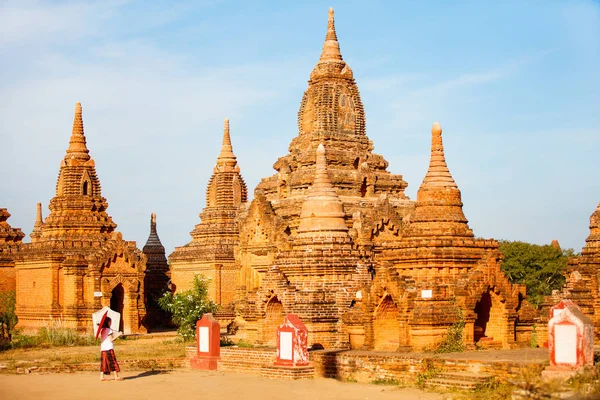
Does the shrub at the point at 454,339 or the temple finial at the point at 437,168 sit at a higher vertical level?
the temple finial at the point at 437,168

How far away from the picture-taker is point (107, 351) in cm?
2553

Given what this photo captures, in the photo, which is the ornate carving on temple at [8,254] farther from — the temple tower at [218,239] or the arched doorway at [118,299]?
the temple tower at [218,239]

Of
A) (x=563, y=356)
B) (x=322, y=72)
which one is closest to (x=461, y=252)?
(x=563, y=356)

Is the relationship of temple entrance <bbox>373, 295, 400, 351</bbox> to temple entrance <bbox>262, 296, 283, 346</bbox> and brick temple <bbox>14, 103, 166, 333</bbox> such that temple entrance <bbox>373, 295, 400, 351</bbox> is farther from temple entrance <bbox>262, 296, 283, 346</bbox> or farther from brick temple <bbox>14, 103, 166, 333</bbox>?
brick temple <bbox>14, 103, 166, 333</bbox>

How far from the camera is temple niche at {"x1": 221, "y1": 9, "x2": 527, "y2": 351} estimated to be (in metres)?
27.1

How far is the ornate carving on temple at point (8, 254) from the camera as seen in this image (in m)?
48.8

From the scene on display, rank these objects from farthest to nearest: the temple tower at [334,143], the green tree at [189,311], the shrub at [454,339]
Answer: the temple tower at [334,143] < the green tree at [189,311] < the shrub at [454,339]

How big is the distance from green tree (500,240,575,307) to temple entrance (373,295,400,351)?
2731 cm

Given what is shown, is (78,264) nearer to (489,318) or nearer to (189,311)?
(189,311)

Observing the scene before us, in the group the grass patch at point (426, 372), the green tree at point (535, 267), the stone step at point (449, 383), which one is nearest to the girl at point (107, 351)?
the grass patch at point (426, 372)

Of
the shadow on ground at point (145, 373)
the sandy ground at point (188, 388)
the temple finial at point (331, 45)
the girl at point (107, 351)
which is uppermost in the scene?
the temple finial at point (331, 45)

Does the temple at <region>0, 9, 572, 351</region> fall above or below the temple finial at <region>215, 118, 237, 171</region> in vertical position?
below

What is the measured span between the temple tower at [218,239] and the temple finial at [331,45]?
10097mm

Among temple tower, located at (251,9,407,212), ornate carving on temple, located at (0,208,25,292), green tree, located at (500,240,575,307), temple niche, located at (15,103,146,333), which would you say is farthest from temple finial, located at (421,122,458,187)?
green tree, located at (500,240,575,307)
